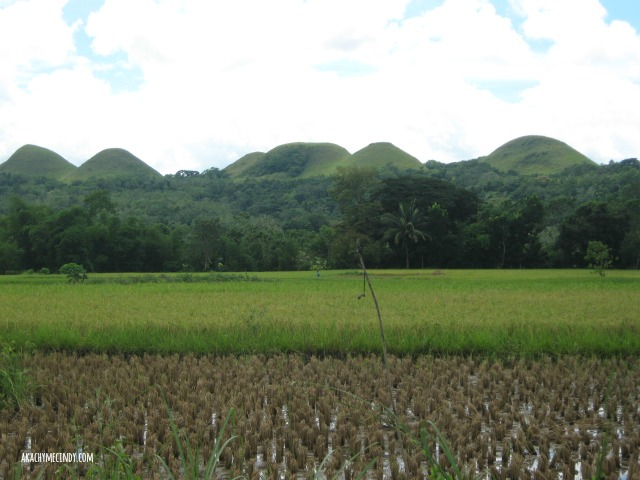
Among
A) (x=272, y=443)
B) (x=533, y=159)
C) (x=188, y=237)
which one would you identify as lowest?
(x=272, y=443)

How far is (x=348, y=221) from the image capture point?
158 ft

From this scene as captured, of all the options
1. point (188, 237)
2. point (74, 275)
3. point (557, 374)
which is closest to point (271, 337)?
point (557, 374)

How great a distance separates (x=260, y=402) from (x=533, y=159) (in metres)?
124

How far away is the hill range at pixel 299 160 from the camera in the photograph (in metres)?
123

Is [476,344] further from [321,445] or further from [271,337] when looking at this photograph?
[321,445]

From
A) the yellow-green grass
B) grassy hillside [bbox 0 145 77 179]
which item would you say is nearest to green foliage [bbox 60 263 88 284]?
the yellow-green grass

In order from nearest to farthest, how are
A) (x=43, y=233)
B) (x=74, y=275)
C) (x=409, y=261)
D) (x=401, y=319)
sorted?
(x=401, y=319)
(x=74, y=275)
(x=43, y=233)
(x=409, y=261)

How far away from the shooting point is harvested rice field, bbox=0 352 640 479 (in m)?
4.94

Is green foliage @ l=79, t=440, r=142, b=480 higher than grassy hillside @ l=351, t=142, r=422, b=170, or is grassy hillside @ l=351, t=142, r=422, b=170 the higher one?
grassy hillside @ l=351, t=142, r=422, b=170

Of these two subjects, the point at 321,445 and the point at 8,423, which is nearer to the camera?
the point at 321,445

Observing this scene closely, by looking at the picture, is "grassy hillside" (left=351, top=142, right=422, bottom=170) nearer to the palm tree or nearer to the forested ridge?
the forested ridge

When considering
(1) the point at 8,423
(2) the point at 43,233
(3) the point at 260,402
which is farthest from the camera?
(2) the point at 43,233

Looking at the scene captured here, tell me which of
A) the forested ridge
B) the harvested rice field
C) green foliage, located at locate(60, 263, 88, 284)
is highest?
the forested ridge

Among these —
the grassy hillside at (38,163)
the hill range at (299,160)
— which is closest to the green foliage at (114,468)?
the hill range at (299,160)
